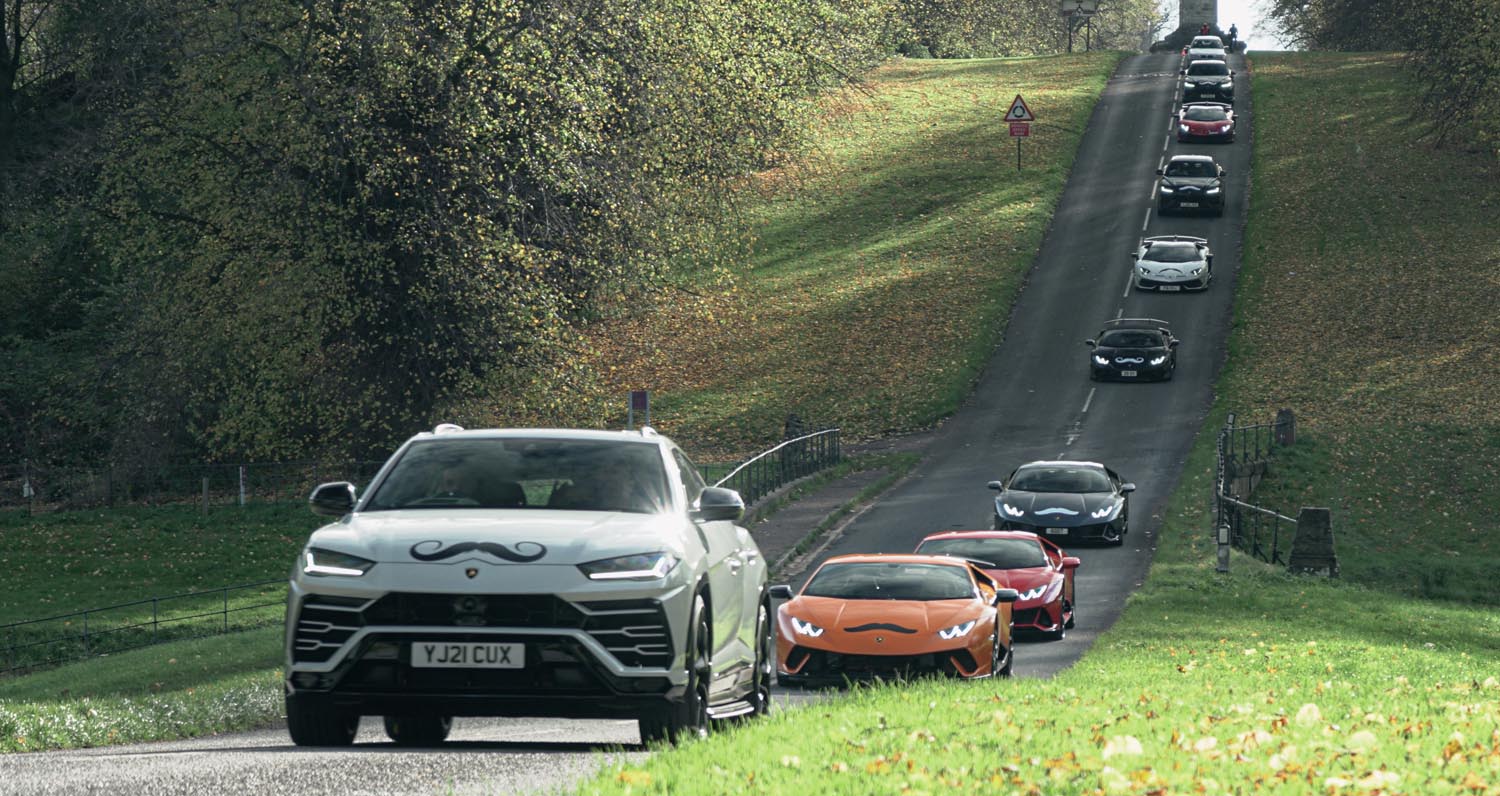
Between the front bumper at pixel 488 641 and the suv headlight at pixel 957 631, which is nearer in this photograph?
the front bumper at pixel 488 641

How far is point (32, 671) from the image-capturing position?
2622cm

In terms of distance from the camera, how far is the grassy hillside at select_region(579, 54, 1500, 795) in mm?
7707

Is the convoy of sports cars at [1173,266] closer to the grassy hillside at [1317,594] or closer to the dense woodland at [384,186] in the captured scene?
the grassy hillside at [1317,594]

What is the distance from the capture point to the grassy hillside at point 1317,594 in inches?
303

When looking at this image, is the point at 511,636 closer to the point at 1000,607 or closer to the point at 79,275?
the point at 1000,607

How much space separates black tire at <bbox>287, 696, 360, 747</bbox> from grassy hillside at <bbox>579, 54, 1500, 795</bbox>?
1993 mm

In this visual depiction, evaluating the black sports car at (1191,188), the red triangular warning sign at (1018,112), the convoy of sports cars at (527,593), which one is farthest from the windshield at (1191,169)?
the convoy of sports cars at (527,593)

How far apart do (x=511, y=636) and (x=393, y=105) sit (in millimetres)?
20941

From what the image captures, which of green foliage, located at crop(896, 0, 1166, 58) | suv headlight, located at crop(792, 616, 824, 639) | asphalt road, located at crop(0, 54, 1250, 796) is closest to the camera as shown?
asphalt road, located at crop(0, 54, 1250, 796)

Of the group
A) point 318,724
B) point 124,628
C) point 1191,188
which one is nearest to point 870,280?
point 1191,188

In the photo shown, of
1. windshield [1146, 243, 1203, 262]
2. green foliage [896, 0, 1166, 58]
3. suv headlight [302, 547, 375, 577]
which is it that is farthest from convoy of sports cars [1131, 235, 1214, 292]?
suv headlight [302, 547, 375, 577]

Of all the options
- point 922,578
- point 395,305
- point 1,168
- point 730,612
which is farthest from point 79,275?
point 730,612

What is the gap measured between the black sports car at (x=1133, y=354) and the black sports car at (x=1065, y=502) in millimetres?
17217

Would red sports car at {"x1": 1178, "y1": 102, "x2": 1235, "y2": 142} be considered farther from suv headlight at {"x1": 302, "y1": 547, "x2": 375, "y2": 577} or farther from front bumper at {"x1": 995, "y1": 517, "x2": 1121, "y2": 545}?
suv headlight at {"x1": 302, "y1": 547, "x2": 375, "y2": 577}
